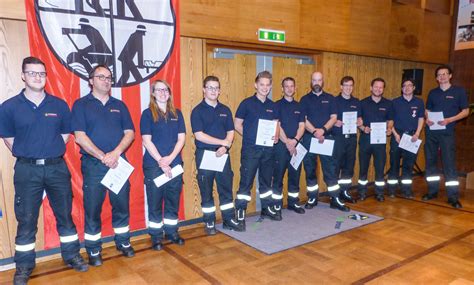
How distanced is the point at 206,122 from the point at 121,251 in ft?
4.93

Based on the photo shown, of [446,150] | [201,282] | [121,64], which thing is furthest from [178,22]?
[446,150]

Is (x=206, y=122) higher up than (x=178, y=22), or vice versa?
(x=178, y=22)

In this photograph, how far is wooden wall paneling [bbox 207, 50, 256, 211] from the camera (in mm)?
4199

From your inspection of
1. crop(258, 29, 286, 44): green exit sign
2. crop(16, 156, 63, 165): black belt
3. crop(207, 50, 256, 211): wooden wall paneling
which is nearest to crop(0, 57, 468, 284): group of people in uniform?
crop(16, 156, 63, 165): black belt

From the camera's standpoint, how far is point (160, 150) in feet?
11.0

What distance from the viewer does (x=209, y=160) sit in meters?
3.63

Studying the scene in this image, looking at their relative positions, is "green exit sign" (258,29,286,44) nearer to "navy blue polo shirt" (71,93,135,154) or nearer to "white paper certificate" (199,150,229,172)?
"white paper certificate" (199,150,229,172)

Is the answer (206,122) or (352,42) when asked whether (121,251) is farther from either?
(352,42)

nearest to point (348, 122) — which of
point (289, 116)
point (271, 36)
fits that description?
A: point (289, 116)

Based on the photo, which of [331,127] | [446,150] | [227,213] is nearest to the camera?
[227,213]

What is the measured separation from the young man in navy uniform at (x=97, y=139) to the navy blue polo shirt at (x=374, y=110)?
3.31 metres

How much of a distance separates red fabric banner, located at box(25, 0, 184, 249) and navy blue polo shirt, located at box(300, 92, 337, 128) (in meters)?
1.73

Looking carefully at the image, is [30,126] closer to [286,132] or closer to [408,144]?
[286,132]

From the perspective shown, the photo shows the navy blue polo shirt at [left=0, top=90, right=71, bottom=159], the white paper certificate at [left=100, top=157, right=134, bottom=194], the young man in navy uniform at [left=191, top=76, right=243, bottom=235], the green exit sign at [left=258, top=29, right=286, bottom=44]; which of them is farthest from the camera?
the green exit sign at [left=258, top=29, right=286, bottom=44]
